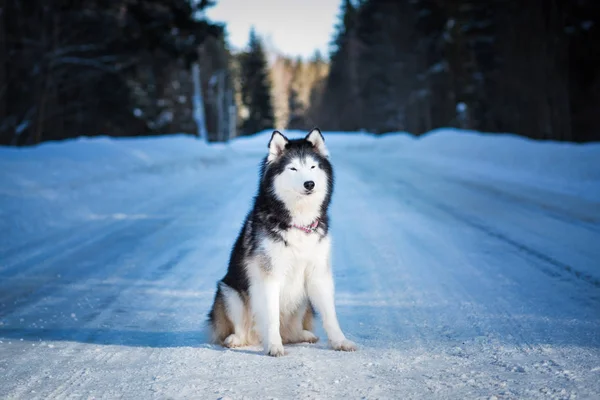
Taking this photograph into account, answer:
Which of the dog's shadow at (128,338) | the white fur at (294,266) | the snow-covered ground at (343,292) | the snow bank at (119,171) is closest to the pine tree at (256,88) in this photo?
the snow bank at (119,171)

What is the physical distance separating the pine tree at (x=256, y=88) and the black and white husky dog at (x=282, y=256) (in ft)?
218

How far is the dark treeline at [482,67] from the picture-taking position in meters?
20.2

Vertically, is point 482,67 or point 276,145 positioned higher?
point 482,67

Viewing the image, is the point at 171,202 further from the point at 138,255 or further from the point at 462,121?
the point at 462,121

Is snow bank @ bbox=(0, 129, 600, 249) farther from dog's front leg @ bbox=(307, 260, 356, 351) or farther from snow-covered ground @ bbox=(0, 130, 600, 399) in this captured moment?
dog's front leg @ bbox=(307, 260, 356, 351)

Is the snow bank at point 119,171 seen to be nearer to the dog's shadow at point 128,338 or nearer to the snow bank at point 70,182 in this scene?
the snow bank at point 70,182

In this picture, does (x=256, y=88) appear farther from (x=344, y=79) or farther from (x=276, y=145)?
(x=276, y=145)

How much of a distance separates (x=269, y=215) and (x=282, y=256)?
1.05 ft

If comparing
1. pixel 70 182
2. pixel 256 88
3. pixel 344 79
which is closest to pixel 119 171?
pixel 70 182

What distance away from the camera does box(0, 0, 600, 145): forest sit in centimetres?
2058

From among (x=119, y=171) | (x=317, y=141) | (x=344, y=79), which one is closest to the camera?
(x=317, y=141)

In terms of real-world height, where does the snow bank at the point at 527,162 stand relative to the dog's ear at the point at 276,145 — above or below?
below

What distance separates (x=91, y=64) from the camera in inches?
990

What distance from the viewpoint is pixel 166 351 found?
4.32 meters
